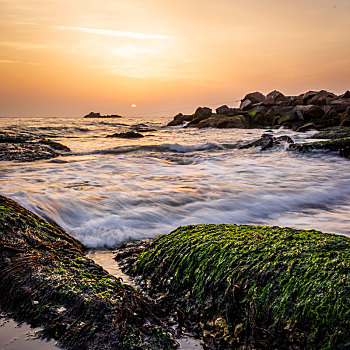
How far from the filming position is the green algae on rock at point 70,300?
5.50 ft

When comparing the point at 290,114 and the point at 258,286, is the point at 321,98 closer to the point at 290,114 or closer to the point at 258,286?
the point at 290,114

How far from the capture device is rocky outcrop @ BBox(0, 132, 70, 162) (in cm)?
953

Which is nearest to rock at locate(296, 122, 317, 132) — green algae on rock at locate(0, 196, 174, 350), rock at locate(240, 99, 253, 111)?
rock at locate(240, 99, 253, 111)

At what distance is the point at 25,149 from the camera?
413 inches

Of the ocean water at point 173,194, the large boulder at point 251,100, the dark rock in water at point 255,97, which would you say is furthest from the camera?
the dark rock in water at point 255,97

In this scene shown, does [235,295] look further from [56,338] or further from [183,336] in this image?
[56,338]

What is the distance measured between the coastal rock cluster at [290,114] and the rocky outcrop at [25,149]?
15118 millimetres

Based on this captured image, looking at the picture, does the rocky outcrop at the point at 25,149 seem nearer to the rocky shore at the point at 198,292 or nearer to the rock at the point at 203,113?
the rocky shore at the point at 198,292

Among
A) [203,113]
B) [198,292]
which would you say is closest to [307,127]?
[203,113]

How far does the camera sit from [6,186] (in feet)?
18.9

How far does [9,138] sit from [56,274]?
11556mm

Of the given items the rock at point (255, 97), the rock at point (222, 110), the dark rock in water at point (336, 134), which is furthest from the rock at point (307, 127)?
the rock at point (255, 97)

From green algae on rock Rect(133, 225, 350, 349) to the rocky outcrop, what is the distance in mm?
8235


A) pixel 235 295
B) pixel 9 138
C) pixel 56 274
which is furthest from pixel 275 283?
pixel 9 138
